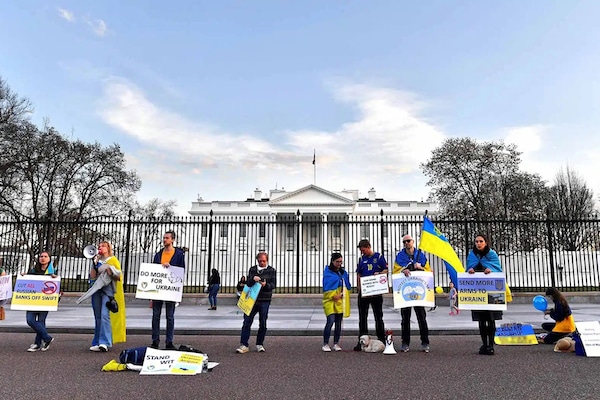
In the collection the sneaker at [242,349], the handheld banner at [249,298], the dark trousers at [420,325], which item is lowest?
the sneaker at [242,349]

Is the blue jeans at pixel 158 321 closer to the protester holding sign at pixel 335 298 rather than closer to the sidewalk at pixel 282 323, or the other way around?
the protester holding sign at pixel 335 298

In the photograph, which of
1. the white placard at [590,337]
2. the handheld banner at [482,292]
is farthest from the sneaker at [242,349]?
the white placard at [590,337]

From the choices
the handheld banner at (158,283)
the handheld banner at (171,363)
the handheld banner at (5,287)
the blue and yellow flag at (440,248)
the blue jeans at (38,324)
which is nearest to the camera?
the handheld banner at (171,363)

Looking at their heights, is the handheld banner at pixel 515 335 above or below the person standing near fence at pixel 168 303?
below

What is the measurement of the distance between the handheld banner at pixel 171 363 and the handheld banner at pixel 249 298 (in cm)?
154

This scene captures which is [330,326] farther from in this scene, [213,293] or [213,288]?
[213,293]

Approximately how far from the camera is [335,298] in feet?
25.2

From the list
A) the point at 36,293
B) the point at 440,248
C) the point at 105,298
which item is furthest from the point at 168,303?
the point at 440,248

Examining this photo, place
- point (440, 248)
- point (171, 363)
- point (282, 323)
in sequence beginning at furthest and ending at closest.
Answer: point (282, 323) < point (440, 248) < point (171, 363)

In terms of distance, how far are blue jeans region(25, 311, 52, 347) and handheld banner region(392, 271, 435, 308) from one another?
6.27m

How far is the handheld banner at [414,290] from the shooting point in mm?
7562

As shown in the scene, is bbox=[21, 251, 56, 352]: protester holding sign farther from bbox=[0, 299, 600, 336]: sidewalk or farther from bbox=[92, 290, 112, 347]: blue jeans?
bbox=[0, 299, 600, 336]: sidewalk

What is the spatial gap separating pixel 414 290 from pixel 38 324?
6695mm

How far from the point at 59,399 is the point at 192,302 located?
42.6ft
